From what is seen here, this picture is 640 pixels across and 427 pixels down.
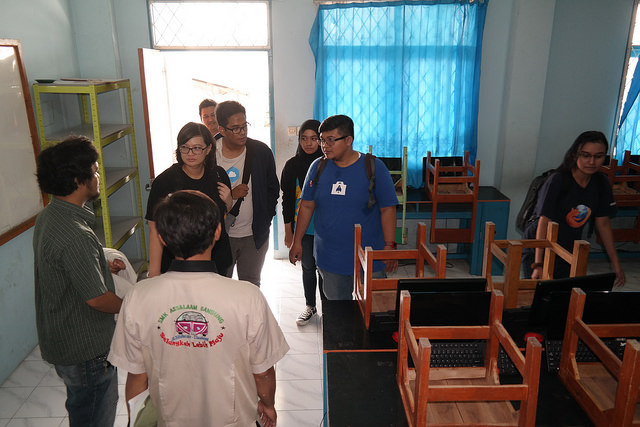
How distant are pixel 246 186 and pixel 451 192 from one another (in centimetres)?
248

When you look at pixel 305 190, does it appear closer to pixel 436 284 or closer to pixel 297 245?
pixel 297 245

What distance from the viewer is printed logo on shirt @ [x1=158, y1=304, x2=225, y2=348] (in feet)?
4.41

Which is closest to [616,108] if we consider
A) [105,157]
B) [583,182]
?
[583,182]

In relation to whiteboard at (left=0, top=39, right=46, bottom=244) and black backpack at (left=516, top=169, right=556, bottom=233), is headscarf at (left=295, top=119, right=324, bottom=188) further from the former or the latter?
whiteboard at (left=0, top=39, right=46, bottom=244)

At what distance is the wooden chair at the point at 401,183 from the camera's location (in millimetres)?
4195

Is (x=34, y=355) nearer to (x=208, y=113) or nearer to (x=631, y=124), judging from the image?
(x=208, y=113)

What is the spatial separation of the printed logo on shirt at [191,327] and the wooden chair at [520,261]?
1304 millimetres

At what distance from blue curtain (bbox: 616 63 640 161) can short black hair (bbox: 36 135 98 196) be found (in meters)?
5.07

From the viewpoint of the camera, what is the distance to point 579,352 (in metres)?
1.84

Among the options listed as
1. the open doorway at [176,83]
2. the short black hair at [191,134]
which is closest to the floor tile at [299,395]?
the short black hair at [191,134]

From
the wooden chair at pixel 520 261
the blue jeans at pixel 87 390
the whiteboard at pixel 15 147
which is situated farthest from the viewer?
the whiteboard at pixel 15 147

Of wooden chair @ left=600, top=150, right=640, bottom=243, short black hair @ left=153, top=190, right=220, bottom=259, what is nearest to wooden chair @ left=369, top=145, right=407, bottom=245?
wooden chair @ left=600, top=150, right=640, bottom=243

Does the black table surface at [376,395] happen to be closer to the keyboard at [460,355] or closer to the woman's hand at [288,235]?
the keyboard at [460,355]

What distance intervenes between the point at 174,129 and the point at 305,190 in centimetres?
240
